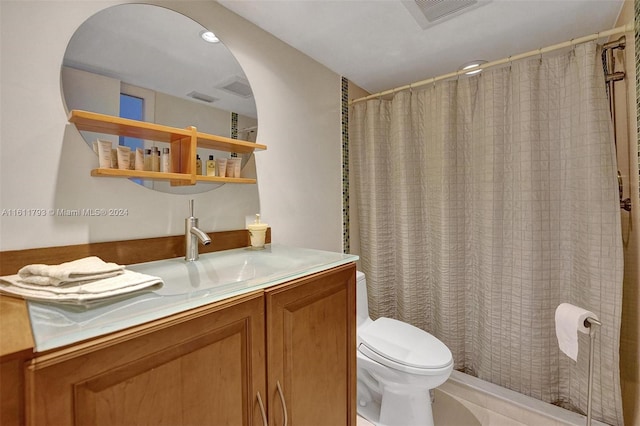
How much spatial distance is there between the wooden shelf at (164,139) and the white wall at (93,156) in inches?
3.1

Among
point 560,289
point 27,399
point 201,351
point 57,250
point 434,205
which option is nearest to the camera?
point 27,399

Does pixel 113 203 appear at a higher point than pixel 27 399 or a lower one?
higher

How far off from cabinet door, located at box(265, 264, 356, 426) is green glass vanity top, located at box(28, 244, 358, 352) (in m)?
0.06

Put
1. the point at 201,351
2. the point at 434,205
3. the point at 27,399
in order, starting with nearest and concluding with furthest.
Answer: the point at 27,399 < the point at 201,351 < the point at 434,205

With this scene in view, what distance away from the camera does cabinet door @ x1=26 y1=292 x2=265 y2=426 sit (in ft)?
1.64

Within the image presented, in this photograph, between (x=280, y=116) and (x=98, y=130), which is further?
(x=280, y=116)

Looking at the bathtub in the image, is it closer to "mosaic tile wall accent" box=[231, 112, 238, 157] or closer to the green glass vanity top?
the green glass vanity top

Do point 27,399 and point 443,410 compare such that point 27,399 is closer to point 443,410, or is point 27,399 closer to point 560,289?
point 443,410

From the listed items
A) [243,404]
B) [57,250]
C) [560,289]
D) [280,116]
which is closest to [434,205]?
[560,289]

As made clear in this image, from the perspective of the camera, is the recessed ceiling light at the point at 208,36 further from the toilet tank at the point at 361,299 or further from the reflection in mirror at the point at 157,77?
the toilet tank at the point at 361,299

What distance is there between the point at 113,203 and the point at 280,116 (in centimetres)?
95

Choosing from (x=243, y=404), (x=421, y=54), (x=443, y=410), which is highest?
(x=421, y=54)

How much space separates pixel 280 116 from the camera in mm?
1645

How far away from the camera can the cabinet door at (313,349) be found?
85cm
